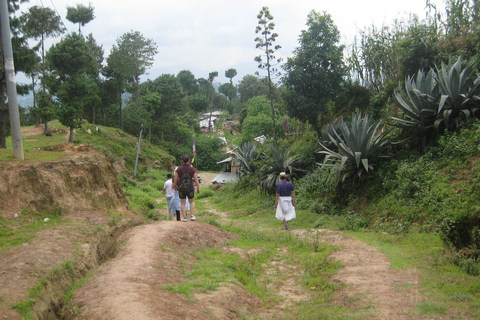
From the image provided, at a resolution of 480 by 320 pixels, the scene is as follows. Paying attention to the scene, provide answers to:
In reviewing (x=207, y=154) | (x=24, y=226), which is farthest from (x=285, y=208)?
(x=207, y=154)

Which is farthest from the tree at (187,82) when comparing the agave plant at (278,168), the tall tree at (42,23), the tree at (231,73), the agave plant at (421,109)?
the agave plant at (421,109)

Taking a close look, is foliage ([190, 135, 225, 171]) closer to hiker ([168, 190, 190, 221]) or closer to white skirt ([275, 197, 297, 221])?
hiker ([168, 190, 190, 221])

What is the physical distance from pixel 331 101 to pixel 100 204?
13045 millimetres

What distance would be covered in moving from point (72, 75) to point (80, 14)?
607 inches

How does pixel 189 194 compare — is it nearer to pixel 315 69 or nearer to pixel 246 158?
pixel 315 69

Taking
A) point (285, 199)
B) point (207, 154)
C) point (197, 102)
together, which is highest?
point (197, 102)

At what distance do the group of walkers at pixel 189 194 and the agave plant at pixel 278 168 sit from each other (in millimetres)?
4900

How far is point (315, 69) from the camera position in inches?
747

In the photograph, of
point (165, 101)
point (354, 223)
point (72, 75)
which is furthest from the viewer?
point (165, 101)

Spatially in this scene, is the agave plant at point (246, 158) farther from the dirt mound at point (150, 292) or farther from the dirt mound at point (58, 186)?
the dirt mound at point (150, 292)

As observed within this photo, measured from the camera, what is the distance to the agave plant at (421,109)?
10874mm

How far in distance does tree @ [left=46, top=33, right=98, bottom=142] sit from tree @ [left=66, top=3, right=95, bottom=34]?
11.4 meters

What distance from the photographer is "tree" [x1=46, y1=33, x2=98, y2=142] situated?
3075cm

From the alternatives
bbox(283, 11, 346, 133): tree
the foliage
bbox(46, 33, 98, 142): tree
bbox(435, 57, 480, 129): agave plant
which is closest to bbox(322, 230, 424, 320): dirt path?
bbox(435, 57, 480, 129): agave plant
